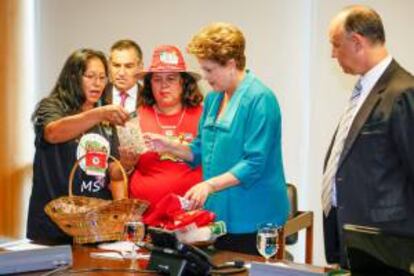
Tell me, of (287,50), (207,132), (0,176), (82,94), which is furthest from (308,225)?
(0,176)

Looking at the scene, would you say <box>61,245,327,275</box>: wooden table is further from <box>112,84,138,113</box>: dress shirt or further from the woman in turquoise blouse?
<box>112,84,138,113</box>: dress shirt

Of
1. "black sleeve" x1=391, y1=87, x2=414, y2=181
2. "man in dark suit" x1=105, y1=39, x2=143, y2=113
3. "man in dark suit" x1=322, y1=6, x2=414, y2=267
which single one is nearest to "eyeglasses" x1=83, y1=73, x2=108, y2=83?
"man in dark suit" x1=105, y1=39, x2=143, y2=113

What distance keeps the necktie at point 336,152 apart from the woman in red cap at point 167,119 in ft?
1.88

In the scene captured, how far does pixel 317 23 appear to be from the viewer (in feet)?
12.3

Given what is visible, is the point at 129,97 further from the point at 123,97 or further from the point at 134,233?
the point at 134,233

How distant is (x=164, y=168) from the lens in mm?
2715

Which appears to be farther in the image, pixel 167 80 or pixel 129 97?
pixel 129 97

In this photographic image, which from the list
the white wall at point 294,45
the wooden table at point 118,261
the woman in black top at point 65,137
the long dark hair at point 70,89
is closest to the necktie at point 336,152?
the wooden table at point 118,261

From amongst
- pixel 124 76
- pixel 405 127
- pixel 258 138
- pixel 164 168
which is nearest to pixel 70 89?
pixel 124 76

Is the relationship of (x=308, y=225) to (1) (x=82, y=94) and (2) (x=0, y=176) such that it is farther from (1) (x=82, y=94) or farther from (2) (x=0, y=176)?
(2) (x=0, y=176)

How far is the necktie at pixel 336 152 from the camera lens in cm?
239

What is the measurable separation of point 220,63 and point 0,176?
2068 millimetres

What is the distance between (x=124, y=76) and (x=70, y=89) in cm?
36

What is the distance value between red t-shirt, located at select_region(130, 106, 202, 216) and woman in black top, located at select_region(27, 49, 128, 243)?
121mm
